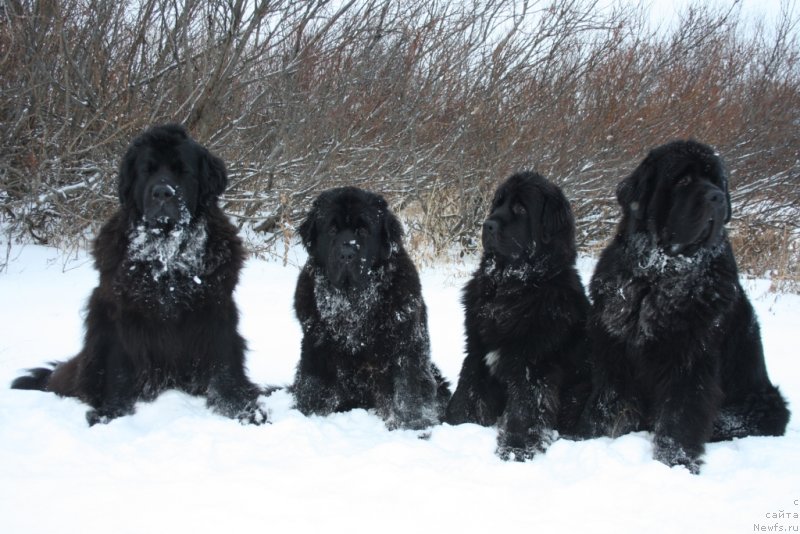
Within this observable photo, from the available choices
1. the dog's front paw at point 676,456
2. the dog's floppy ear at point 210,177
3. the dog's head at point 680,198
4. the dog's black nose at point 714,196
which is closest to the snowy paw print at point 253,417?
the dog's floppy ear at point 210,177

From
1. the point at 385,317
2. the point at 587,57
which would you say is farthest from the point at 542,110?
the point at 385,317

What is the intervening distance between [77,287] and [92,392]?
3.31 metres

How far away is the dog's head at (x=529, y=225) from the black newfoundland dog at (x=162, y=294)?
1.45m

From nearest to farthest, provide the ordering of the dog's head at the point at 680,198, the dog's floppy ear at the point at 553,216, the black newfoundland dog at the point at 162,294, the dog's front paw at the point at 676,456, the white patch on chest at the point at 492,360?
the dog's front paw at the point at 676,456
the dog's head at the point at 680,198
the black newfoundland dog at the point at 162,294
the white patch on chest at the point at 492,360
the dog's floppy ear at the point at 553,216

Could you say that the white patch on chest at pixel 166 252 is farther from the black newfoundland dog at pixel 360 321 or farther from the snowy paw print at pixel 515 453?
the snowy paw print at pixel 515 453

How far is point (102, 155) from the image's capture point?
7109 millimetres

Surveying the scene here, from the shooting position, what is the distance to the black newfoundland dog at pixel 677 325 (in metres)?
2.85

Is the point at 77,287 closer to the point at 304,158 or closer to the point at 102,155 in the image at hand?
the point at 102,155

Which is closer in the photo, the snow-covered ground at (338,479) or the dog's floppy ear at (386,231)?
the snow-covered ground at (338,479)

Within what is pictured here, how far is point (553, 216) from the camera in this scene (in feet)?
11.2

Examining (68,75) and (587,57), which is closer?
(68,75)

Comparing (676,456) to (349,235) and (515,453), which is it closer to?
(515,453)

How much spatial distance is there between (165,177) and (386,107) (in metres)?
5.59

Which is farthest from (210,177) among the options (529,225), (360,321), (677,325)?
(677,325)
